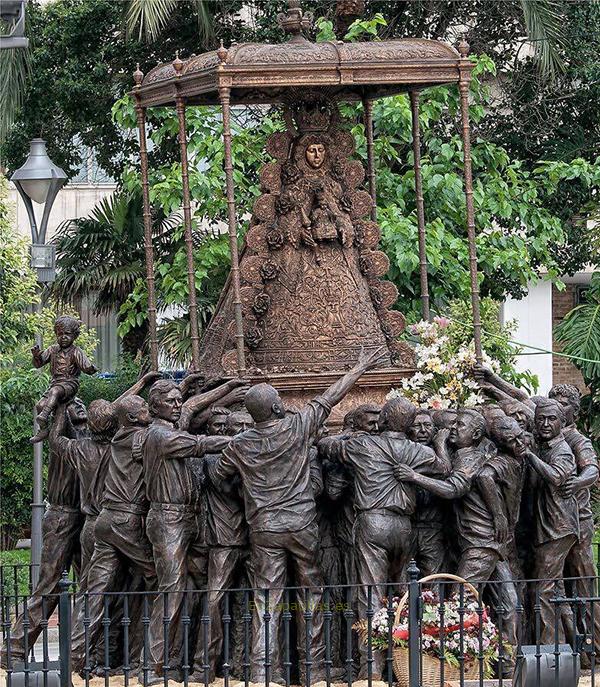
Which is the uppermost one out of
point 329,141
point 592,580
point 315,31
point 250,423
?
point 315,31

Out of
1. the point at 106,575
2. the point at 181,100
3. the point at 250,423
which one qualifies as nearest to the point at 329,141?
the point at 181,100

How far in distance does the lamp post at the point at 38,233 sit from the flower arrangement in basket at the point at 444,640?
6649mm

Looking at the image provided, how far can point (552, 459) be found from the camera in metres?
15.8

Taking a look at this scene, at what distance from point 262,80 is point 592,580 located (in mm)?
4506

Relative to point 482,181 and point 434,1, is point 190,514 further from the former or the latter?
point 434,1

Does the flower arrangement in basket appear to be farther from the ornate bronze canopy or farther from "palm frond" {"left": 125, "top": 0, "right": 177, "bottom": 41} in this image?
"palm frond" {"left": 125, "top": 0, "right": 177, "bottom": 41}

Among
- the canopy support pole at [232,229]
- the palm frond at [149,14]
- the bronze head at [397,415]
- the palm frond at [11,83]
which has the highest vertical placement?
the palm frond at [149,14]

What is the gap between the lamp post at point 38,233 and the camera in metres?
20.9

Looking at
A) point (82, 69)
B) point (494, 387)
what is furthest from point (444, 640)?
point (82, 69)

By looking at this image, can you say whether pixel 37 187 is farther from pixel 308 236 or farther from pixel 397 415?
pixel 397 415

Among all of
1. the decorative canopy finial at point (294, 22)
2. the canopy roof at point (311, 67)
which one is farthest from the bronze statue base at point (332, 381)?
the decorative canopy finial at point (294, 22)

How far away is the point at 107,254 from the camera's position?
2808 centimetres

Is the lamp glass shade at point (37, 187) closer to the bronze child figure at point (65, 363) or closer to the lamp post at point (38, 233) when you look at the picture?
the lamp post at point (38, 233)

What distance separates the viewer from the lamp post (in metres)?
20.9
